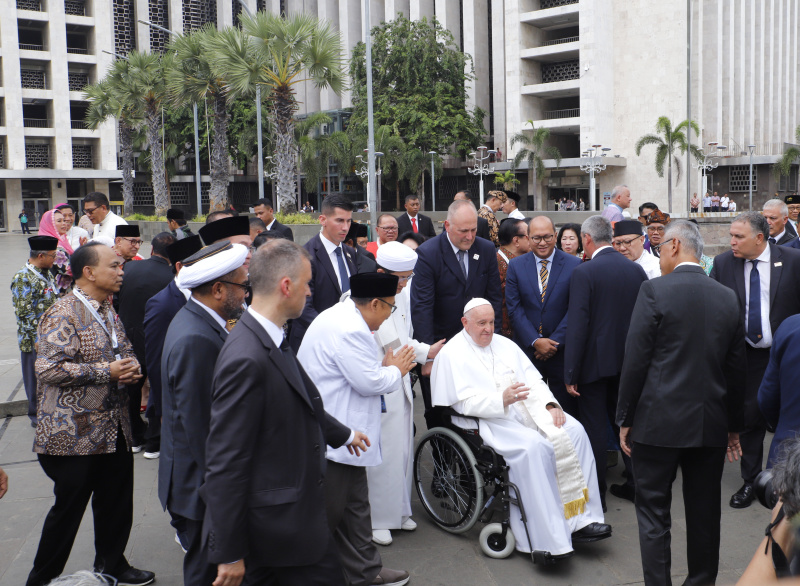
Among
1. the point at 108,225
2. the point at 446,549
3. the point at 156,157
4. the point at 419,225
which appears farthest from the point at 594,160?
the point at 446,549

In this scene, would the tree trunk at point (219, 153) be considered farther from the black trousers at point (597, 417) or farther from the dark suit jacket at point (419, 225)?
the black trousers at point (597, 417)

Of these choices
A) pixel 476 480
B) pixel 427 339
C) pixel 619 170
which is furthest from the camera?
pixel 619 170

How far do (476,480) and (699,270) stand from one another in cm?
198

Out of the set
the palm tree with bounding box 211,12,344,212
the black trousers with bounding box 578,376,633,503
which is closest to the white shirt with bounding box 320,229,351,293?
Answer: the black trousers with bounding box 578,376,633,503

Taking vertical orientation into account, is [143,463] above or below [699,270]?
below

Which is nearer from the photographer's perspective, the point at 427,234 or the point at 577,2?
the point at 427,234

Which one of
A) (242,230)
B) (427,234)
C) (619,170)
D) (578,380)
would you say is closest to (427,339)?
(578,380)

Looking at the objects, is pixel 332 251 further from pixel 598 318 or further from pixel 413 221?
pixel 413 221

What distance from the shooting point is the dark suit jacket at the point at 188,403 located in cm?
325

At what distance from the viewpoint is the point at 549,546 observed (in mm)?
4586

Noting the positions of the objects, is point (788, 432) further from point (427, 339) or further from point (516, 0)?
point (516, 0)

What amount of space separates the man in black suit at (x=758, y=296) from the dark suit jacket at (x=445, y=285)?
6.67 ft

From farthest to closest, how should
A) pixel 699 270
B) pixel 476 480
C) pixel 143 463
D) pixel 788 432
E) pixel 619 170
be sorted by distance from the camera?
pixel 619 170
pixel 143 463
pixel 476 480
pixel 699 270
pixel 788 432

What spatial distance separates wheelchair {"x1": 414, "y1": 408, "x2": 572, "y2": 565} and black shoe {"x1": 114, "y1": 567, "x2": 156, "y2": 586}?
1988 millimetres
